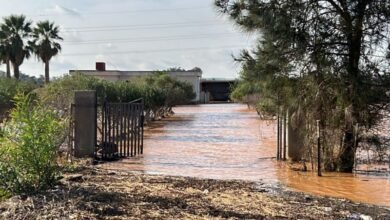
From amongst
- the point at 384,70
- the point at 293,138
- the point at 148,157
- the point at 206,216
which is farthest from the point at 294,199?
the point at 148,157

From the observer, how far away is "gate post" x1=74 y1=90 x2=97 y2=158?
1695 centimetres

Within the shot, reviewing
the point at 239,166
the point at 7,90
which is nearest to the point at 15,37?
the point at 7,90

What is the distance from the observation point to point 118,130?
60.2ft

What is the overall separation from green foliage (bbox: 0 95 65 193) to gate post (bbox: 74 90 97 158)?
7.68 metres

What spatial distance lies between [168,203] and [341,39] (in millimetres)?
8184

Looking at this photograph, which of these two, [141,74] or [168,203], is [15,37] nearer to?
[141,74]

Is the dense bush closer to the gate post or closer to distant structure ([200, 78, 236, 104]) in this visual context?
the gate post

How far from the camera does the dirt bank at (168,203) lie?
26.1 feet

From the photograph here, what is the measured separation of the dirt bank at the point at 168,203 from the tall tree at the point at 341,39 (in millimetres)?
4224

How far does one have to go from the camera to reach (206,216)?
27.0 feet

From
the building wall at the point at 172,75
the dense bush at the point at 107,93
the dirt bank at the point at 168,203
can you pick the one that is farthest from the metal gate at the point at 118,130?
the building wall at the point at 172,75

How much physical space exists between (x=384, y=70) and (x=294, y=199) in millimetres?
5733

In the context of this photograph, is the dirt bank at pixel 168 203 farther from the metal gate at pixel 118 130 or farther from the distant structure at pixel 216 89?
the distant structure at pixel 216 89

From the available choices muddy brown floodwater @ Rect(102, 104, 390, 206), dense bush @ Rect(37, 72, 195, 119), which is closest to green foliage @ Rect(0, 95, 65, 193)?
muddy brown floodwater @ Rect(102, 104, 390, 206)
